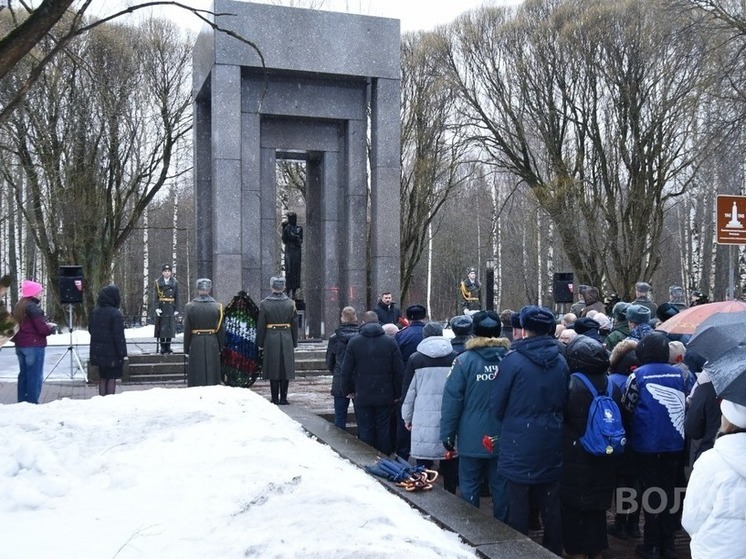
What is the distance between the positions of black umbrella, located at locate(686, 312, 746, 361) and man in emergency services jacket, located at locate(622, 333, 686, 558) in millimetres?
2028

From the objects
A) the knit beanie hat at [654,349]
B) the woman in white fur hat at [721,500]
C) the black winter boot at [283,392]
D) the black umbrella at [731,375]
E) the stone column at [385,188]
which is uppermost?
the stone column at [385,188]

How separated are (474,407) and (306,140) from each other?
14.3 meters

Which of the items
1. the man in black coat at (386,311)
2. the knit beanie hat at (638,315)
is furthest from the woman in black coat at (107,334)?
the knit beanie hat at (638,315)

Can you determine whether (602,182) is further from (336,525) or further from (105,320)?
(336,525)

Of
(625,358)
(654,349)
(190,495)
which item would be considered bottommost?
(190,495)

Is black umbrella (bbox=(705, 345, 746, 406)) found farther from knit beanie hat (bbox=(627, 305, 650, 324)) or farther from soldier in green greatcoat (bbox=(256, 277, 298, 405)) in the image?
soldier in green greatcoat (bbox=(256, 277, 298, 405))

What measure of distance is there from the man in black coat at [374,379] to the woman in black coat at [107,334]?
4.73 metres

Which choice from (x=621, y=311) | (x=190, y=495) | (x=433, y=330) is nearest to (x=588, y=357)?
(x=433, y=330)

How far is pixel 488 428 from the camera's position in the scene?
5.88m

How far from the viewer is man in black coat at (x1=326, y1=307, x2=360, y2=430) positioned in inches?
357

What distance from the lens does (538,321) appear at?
17.7ft

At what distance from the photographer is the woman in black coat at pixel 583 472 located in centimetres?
542

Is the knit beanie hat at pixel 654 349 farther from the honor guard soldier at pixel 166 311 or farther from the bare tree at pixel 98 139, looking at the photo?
the bare tree at pixel 98 139

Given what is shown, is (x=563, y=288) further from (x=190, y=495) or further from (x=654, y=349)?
(x=190, y=495)
